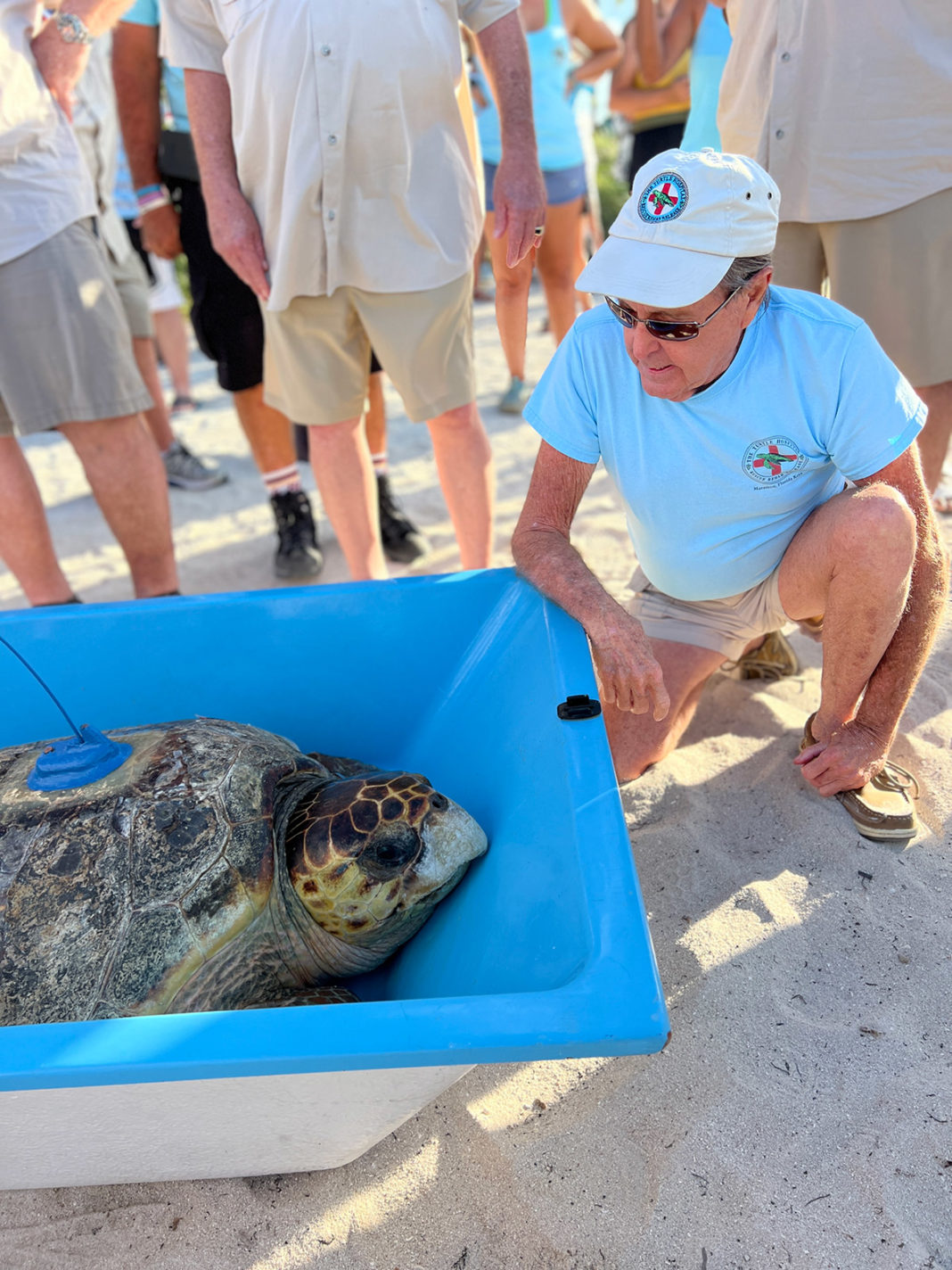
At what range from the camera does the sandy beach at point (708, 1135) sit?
966 millimetres

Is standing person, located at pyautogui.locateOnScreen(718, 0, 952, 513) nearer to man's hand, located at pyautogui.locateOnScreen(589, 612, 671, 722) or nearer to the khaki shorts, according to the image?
man's hand, located at pyautogui.locateOnScreen(589, 612, 671, 722)

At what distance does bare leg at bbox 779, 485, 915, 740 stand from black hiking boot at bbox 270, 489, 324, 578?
4.49 ft

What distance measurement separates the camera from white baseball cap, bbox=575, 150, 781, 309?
1.07 metres

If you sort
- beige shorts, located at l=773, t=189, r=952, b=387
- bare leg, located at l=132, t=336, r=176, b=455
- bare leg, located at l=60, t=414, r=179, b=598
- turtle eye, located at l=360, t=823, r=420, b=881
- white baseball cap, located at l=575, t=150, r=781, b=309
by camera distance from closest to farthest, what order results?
1. white baseball cap, located at l=575, t=150, r=781, b=309
2. turtle eye, located at l=360, t=823, r=420, b=881
3. beige shorts, located at l=773, t=189, r=952, b=387
4. bare leg, located at l=60, t=414, r=179, b=598
5. bare leg, located at l=132, t=336, r=176, b=455

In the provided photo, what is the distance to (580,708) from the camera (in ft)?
3.66

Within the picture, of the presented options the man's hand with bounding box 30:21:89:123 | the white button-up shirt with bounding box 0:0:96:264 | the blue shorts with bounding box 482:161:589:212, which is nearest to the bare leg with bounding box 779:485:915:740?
the white button-up shirt with bounding box 0:0:96:264

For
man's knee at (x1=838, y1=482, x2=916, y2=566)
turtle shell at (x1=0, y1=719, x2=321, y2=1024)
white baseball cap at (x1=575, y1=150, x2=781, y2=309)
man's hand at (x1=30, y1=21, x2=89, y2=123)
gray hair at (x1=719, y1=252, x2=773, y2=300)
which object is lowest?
turtle shell at (x1=0, y1=719, x2=321, y2=1024)

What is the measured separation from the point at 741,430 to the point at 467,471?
2.37 ft

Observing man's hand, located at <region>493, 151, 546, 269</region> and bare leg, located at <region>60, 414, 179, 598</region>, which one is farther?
bare leg, located at <region>60, 414, 179, 598</region>

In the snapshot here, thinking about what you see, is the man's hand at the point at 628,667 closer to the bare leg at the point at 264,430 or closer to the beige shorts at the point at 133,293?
the bare leg at the point at 264,430

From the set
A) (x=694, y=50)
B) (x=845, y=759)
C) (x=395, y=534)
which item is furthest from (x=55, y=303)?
(x=694, y=50)

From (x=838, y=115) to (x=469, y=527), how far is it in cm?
96

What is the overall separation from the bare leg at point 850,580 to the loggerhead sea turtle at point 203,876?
0.56m

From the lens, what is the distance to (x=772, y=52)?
5.23ft
